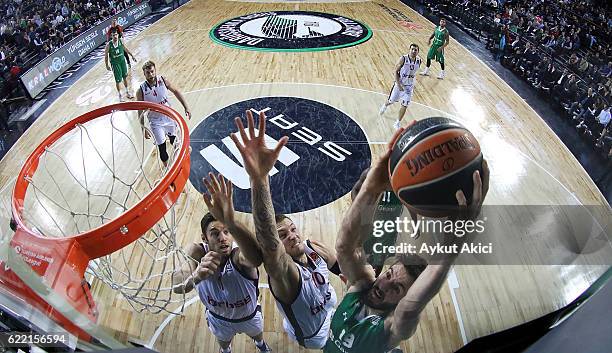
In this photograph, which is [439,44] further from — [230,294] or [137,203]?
[137,203]

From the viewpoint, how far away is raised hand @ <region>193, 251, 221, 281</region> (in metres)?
2.00

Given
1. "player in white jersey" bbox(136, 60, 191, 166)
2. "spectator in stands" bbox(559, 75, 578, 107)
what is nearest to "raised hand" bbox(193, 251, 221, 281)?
"player in white jersey" bbox(136, 60, 191, 166)

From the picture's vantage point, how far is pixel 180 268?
2451 millimetres

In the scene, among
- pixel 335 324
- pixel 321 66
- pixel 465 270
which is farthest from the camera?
pixel 321 66

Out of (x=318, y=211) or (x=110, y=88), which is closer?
(x=318, y=211)

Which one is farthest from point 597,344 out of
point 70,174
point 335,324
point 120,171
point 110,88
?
point 110,88

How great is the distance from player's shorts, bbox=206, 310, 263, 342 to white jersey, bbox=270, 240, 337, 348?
0.16 metres

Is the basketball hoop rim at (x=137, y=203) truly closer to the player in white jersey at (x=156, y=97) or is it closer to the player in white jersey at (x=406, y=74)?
the player in white jersey at (x=156, y=97)

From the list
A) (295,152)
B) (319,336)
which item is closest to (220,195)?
(319,336)

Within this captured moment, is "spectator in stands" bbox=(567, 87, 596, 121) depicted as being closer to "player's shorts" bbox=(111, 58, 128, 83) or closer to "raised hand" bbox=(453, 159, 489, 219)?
"raised hand" bbox=(453, 159, 489, 219)

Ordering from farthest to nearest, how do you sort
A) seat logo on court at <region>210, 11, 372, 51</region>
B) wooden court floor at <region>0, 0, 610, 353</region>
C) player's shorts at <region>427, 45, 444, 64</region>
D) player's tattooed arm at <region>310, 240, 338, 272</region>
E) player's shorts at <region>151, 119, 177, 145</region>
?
seat logo on court at <region>210, 11, 372, 51</region>, player's shorts at <region>427, 45, 444, 64</region>, player's shorts at <region>151, 119, 177, 145</region>, player's tattooed arm at <region>310, 240, 338, 272</region>, wooden court floor at <region>0, 0, 610, 353</region>

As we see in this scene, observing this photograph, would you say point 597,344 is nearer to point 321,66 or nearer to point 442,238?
point 442,238

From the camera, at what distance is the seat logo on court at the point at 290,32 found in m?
6.91

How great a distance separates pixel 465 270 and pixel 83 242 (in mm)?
2313
